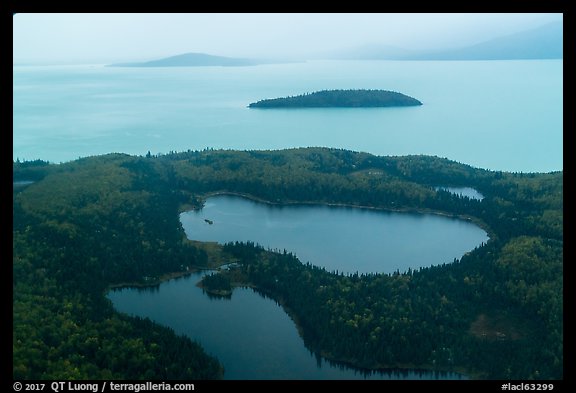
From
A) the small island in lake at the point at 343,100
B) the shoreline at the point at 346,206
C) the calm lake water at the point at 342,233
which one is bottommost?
the calm lake water at the point at 342,233

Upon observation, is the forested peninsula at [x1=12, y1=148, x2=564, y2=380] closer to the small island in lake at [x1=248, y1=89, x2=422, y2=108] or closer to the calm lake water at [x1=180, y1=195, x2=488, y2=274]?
the calm lake water at [x1=180, y1=195, x2=488, y2=274]

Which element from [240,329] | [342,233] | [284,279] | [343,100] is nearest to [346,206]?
[342,233]

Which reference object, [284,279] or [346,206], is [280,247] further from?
[346,206]

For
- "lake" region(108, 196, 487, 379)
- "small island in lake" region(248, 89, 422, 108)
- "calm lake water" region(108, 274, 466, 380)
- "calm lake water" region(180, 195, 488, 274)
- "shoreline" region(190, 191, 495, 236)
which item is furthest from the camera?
"small island in lake" region(248, 89, 422, 108)

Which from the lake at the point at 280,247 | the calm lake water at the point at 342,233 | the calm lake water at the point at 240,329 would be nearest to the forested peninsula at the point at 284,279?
the calm lake water at the point at 240,329

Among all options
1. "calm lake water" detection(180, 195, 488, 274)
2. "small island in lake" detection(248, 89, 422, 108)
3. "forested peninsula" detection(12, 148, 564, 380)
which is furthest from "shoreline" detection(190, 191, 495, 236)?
"small island in lake" detection(248, 89, 422, 108)

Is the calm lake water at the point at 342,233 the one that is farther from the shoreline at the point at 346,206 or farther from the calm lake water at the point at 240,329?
the calm lake water at the point at 240,329
